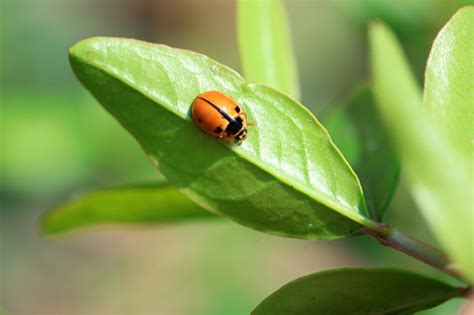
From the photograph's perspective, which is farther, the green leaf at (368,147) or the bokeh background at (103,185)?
the bokeh background at (103,185)

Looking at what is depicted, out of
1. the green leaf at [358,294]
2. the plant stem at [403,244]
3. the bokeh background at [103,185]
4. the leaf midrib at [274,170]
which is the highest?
the leaf midrib at [274,170]

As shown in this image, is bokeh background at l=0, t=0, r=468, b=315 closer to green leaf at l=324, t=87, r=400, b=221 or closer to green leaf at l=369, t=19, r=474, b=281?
green leaf at l=324, t=87, r=400, b=221

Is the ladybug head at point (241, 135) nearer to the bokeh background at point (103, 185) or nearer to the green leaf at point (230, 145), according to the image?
the green leaf at point (230, 145)

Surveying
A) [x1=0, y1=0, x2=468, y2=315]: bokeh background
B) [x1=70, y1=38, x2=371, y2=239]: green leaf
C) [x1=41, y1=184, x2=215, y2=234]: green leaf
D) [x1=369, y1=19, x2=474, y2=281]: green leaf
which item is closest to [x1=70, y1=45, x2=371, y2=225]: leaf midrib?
[x1=70, y1=38, x2=371, y2=239]: green leaf

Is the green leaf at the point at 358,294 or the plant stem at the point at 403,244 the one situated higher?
the plant stem at the point at 403,244

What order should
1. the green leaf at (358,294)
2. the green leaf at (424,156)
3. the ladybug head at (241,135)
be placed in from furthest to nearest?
the ladybug head at (241,135), the green leaf at (358,294), the green leaf at (424,156)

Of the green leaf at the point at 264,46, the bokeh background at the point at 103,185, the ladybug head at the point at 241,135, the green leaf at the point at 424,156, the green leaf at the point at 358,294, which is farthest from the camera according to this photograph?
the bokeh background at the point at 103,185

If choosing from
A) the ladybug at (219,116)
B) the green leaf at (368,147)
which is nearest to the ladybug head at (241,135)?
the ladybug at (219,116)
